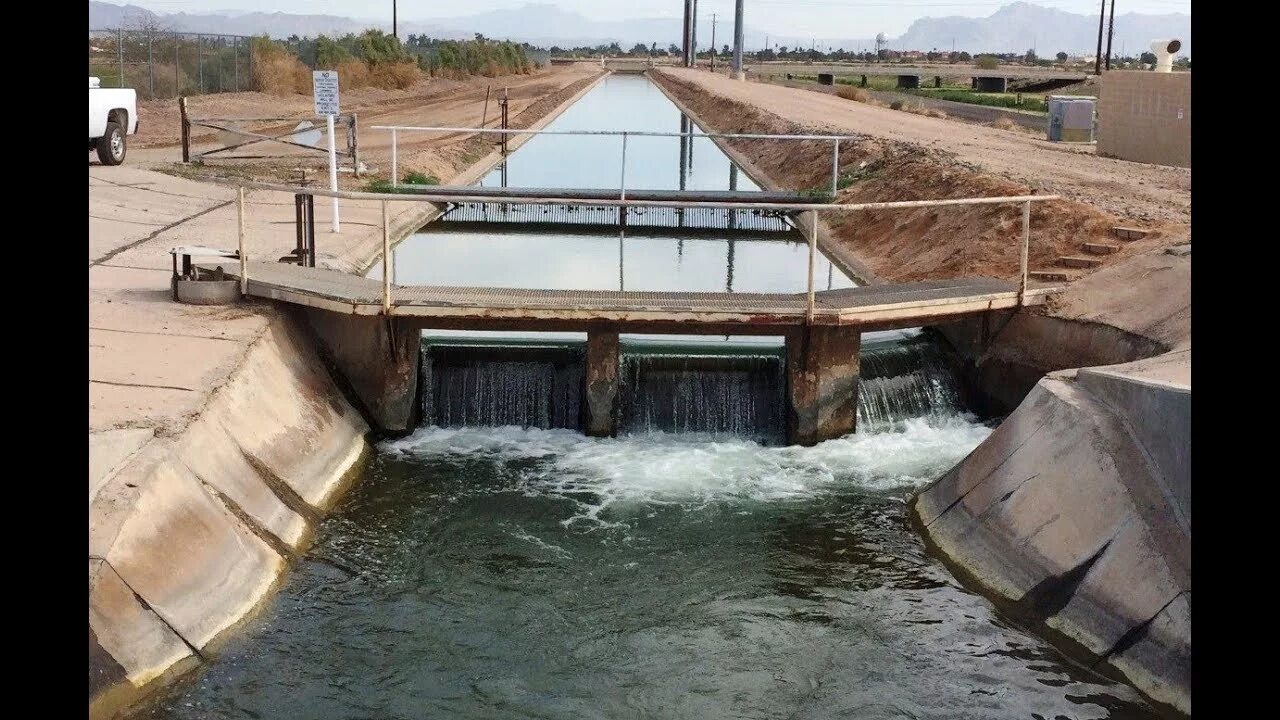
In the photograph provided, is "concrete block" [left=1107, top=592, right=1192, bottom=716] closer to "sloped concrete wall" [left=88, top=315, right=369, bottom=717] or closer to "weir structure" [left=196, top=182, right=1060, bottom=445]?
"weir structure" [left=196, top=182, right=1060, bottom=445]

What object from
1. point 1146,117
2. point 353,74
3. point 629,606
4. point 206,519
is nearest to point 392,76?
point 353,74

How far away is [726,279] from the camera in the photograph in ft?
69.6

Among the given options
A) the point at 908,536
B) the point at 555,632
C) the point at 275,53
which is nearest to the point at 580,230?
the point at 908,536

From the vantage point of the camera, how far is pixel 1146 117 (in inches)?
1174

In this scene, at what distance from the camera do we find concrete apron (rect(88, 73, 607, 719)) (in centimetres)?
859

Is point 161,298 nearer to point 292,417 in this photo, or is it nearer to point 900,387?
point 292,417

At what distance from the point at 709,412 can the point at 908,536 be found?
3440 millimetres

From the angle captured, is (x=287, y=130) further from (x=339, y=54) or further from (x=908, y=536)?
(x=908, y=536)

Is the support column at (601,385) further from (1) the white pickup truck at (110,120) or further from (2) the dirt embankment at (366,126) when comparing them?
(1) the white pickup truck at (110,120)

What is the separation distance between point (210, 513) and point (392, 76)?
6624cm

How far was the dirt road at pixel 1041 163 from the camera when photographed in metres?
20.8

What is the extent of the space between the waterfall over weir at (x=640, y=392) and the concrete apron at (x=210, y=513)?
1327mm

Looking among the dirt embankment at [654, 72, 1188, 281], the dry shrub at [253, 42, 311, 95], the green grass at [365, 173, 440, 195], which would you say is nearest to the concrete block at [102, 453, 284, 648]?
the dirt embankment at [654, 72, 1188, 281]

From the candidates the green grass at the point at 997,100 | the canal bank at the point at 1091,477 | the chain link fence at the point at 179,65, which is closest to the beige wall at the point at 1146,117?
the canal bank at the point at 1091,477
